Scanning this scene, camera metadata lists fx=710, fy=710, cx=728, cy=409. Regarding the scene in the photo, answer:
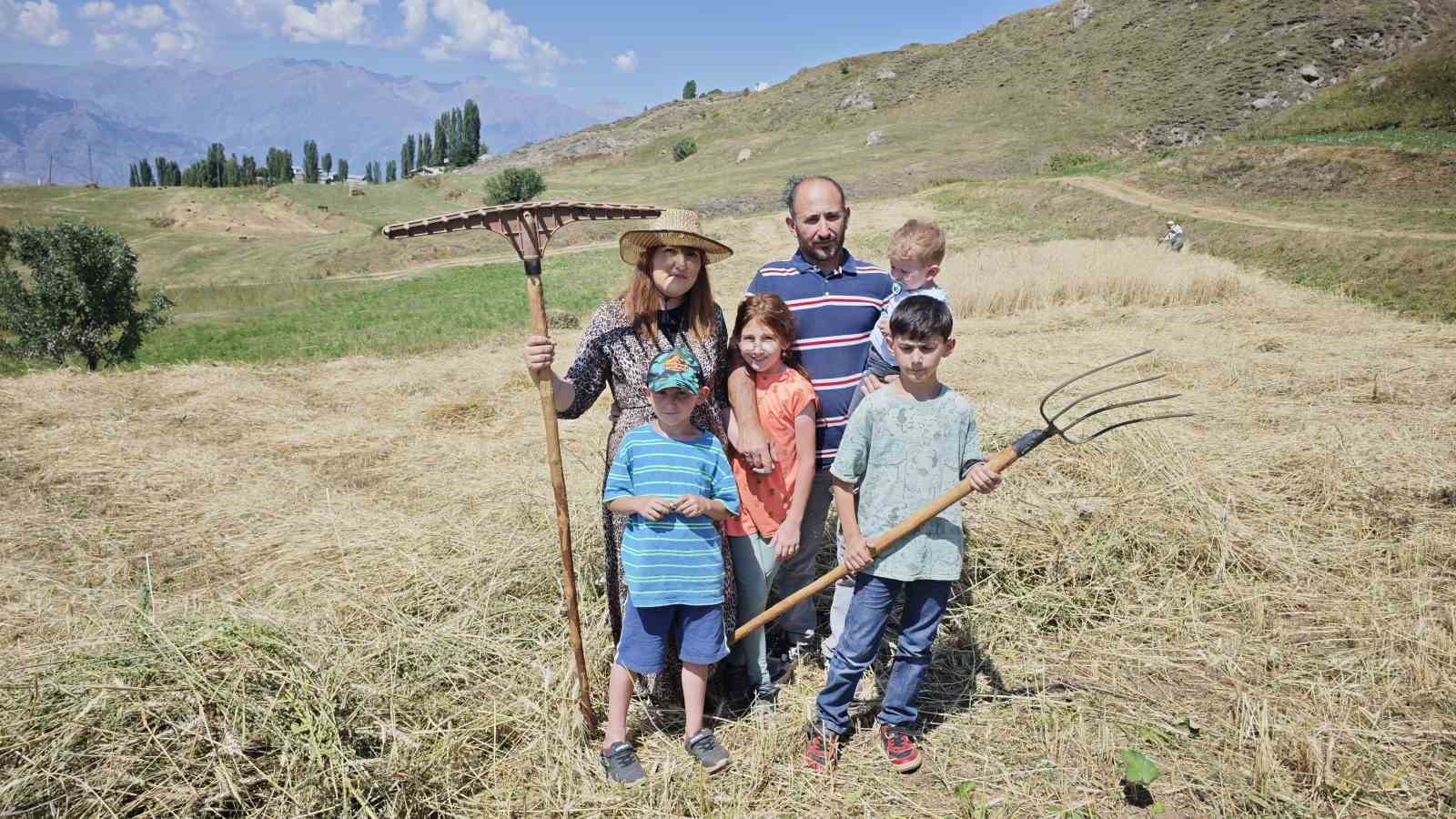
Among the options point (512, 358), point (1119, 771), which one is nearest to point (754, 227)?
point (512, 358)

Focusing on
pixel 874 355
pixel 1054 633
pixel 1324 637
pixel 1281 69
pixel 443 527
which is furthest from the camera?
pixel 1281 69

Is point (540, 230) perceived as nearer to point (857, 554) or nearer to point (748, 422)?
→ point (748, 422)

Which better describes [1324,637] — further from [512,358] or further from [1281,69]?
[1281,69]

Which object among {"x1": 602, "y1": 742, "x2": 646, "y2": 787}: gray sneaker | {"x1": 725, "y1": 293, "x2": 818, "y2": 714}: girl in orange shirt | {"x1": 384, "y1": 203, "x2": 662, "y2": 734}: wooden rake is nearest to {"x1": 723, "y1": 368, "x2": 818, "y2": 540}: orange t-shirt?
{"x1": 725, "y1": 293, "x2": 818, "y2": 714}: girl in orange shirt

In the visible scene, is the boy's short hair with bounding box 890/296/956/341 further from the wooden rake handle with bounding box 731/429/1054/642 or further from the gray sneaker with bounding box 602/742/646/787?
the gray sneaker with bounding box 602/742/646/787

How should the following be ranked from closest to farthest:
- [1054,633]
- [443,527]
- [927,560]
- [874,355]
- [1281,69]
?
[927,560] < [874,355] < [1054,633] < [443,527] < [1281,69]

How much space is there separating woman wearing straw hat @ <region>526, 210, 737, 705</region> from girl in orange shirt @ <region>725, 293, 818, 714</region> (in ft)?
0.32

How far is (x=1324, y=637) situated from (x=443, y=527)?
494 centimetres

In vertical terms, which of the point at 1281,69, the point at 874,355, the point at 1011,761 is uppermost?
the point at 1281,69

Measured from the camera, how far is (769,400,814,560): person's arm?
2.97 meters

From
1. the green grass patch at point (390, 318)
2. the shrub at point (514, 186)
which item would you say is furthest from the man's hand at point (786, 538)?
the shrub at point (514, 186)

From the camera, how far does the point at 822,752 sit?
2852mm

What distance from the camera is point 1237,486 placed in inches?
184

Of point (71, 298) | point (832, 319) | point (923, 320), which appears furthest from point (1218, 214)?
point (71, 298)
